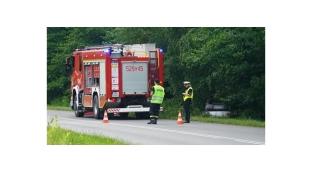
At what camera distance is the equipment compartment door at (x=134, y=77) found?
32750mm

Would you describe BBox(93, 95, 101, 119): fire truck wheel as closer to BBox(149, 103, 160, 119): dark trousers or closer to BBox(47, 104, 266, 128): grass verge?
BBox(47, 104, 266, 128): grass verge

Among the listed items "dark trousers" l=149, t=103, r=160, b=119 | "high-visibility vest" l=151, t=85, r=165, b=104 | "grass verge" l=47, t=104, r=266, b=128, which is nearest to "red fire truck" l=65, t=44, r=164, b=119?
"grass verge" l=47, t=104, r=266, b=128

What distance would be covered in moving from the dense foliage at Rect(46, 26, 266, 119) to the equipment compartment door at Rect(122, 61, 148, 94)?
181 centimetres

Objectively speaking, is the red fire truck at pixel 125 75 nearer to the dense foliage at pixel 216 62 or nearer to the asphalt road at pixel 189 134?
the dense foliage at pixel 216 62

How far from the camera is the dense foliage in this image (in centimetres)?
3044

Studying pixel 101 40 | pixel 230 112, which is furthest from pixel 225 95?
Answer: pixel 101 40

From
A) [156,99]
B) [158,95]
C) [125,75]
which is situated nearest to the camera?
[156,99]

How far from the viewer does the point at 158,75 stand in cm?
3300

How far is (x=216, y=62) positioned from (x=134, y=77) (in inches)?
142

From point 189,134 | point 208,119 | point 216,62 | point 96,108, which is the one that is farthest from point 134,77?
point 189,134

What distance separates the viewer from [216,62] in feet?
104

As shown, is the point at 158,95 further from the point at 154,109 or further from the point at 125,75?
the point at 125,75

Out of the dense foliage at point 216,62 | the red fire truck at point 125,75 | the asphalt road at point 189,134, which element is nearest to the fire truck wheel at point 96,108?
the red fire truck at point 125,75

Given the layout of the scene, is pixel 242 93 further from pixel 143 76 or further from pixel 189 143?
pixel 189 143
